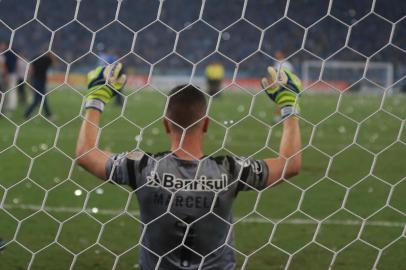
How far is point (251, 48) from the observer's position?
82.3 feet

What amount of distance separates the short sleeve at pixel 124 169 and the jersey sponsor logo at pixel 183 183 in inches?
2.9

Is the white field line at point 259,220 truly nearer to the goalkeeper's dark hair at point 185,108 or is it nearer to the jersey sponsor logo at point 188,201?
the jersey sponsor logo at point 188,201

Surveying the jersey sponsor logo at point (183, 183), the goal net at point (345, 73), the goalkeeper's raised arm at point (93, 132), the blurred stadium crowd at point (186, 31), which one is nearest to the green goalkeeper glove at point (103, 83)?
the goalkeeper's raised arm at point (93, 132)

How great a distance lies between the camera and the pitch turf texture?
408 cm

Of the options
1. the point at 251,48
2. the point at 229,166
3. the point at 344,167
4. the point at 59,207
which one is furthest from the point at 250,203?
the point at 251,48

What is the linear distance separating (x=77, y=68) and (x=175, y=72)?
414cm

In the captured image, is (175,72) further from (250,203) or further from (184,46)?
(250,203)

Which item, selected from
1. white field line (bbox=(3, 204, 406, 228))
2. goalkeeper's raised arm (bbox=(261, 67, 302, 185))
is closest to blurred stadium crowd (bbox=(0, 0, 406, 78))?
white field line (bbox=(3, 204, 406, 228))

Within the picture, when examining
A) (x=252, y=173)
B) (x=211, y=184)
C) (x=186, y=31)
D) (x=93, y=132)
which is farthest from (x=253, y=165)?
(x=186, y=31)

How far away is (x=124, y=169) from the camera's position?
2.62m

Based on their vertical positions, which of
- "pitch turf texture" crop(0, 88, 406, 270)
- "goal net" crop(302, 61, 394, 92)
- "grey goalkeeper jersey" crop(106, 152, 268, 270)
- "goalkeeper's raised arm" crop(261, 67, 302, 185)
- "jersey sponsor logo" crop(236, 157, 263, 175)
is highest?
"goalkeeper's raised arm" crop(261, 67, 302, 185)

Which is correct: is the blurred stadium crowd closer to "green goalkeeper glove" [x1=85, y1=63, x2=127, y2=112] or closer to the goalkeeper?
the goalkeeper

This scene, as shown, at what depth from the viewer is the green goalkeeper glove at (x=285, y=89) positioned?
8.23ft

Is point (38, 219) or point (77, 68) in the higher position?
point (38, 219)
